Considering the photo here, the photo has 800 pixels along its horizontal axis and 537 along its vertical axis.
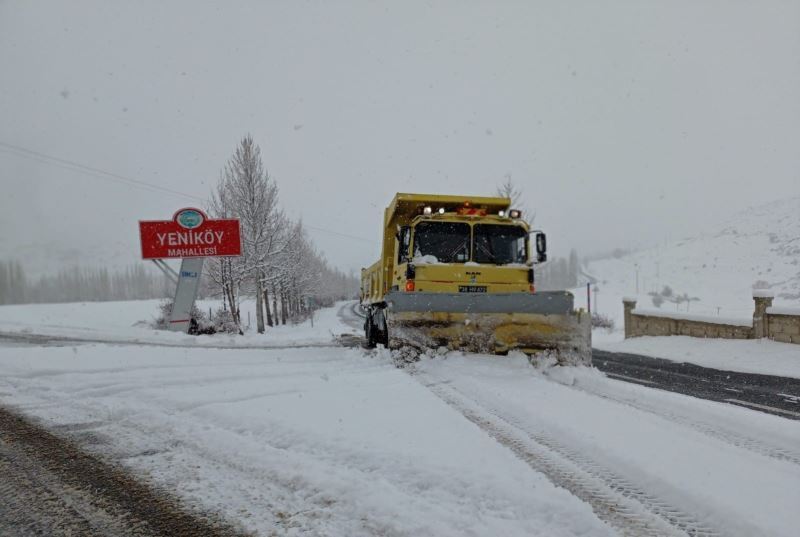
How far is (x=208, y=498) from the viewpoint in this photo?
8.46 ft

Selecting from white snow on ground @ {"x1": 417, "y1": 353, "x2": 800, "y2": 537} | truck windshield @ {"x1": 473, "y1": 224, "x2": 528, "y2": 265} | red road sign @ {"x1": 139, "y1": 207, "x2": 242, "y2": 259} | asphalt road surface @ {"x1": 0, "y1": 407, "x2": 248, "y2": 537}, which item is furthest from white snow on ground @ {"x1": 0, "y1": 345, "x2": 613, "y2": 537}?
red road sign @ {"x1": 139, "y1": 207, "x2": 242, "y2": 259}

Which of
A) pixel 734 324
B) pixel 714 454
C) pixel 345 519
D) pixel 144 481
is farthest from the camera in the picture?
pixel 734 324

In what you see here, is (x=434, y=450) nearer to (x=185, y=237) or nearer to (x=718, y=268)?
(x=185, y=237)

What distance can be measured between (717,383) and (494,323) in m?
4.33

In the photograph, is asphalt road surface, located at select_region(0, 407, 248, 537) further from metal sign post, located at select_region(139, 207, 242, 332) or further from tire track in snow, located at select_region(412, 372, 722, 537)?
Answer: metal sign post, located at select_region(139, 207, 242, 332)

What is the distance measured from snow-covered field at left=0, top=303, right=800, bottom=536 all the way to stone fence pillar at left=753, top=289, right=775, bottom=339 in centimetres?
967

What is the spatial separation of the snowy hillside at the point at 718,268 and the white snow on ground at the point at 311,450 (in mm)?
36296

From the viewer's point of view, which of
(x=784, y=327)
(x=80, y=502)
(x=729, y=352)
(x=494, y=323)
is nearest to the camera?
(x=80, y=502)

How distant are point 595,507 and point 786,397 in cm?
638

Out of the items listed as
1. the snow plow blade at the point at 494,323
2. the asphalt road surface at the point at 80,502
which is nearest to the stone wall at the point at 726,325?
the snow plow blade at the point at 494,323

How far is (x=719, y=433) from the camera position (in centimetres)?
411

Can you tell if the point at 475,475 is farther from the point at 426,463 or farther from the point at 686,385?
the point at 686,385

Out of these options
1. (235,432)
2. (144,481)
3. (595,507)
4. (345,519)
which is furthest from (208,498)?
(595,507)

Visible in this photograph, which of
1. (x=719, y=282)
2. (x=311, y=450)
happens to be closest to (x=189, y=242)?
(x=311, y=450)
